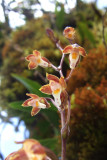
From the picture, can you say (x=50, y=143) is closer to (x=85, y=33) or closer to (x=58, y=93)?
(x=58, y=93)

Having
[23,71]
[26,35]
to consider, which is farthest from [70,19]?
[23,71]

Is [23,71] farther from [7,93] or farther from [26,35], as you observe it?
[26,35]

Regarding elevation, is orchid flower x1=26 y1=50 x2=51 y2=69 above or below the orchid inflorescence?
above

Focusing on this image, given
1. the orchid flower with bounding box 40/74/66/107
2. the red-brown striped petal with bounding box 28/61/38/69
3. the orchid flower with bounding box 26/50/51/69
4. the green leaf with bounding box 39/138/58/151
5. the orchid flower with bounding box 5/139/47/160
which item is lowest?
the green leaf with bounding box 39/138/58/151

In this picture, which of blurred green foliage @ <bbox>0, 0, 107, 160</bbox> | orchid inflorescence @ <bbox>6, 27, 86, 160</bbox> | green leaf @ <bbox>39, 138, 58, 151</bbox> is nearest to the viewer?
orchid inflorescence @ <bbox>6, 27, 86, 160</bbox>

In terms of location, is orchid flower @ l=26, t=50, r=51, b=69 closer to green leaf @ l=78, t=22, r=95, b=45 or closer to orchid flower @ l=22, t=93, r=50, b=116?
orchid flower @ l=22, t=93, r=50, b=116

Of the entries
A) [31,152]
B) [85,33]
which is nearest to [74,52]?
[31,152]

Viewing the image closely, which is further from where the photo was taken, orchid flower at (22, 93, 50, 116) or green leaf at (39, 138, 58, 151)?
green leaf at (39, 138, 58, 151)

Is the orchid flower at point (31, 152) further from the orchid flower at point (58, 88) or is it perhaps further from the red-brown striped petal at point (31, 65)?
the red-brown striped petal at point (31, 65)

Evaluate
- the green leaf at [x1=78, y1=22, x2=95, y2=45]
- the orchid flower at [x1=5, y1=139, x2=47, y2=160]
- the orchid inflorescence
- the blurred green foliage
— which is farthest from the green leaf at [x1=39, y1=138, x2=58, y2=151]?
the green leaf at [x1=78, y1=22, x2=95, y2=45]

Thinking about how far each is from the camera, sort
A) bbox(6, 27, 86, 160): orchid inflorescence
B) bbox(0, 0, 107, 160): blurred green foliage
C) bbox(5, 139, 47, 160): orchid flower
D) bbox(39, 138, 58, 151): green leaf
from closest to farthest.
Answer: bbox(5, 139, 47, 160): orchid flower
bbox(6, 27, 86, 160): orchid inflorescence
bbox(0, 0, 107, 160): blurred green foliage
bbox(39, 138, 58, 151): green leaf

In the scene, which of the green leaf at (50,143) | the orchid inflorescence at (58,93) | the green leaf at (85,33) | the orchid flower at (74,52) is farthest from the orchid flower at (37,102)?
the green leaf at (85,33)
